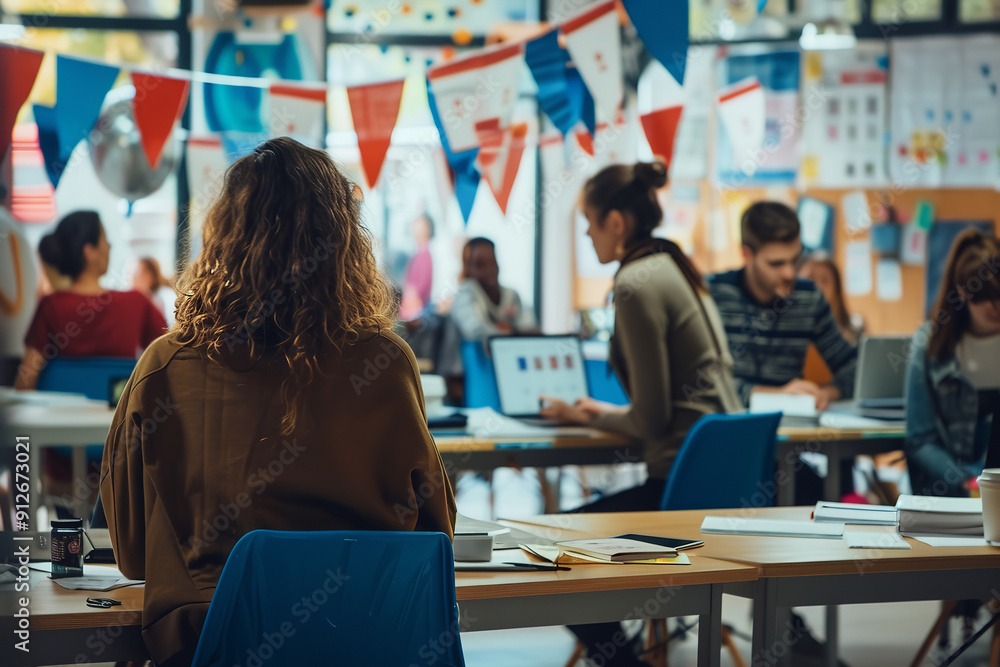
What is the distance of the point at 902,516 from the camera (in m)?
2.05

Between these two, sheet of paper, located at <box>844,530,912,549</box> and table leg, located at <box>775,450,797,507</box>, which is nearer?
sheet of paper, located at <box>844,530,912,549</box>

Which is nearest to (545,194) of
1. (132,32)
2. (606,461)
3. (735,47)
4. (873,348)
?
(735,47)

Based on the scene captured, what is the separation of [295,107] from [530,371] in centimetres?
212

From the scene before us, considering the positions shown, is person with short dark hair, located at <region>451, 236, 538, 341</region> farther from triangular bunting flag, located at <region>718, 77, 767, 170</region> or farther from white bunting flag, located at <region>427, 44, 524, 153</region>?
triangular bunting flag, located at <region>718, 77, 767, 170</region>

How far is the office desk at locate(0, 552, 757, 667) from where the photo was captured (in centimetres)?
140

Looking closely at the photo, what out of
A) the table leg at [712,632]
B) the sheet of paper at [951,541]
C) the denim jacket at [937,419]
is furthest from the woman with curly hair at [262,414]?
the denim jacket at [937,419]

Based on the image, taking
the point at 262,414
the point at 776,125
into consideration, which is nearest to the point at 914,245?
the point at 776,125

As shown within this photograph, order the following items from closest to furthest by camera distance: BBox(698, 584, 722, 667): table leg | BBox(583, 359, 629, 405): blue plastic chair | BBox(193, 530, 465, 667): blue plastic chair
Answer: BBox(193, 530, 465, 667): blue plastic chair → BBox(698, 584, 722, 667): table leg → BBox(583, 359, 629, 405): blue plastic chair

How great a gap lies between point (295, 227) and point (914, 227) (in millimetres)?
5691

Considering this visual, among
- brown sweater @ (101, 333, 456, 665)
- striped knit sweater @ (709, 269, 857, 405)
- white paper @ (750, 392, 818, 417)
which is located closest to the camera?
brown sweater @ (101, 333, 456, 665)

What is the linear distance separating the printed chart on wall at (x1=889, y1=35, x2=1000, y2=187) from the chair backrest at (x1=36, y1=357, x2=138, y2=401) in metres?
4.77

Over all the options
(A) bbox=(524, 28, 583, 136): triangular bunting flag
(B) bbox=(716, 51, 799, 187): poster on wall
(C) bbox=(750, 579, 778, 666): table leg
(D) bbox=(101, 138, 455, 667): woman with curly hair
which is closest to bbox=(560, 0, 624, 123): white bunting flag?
(A) bbox=(524, 28, 583, 136): triangular bunting flag

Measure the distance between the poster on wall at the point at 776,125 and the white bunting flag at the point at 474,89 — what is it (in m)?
2.89

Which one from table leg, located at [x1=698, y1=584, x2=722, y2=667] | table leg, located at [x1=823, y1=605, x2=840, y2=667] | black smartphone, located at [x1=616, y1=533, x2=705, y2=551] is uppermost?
black smartphone, located at [x1=616, y1=533, x2=705, y2=551]
